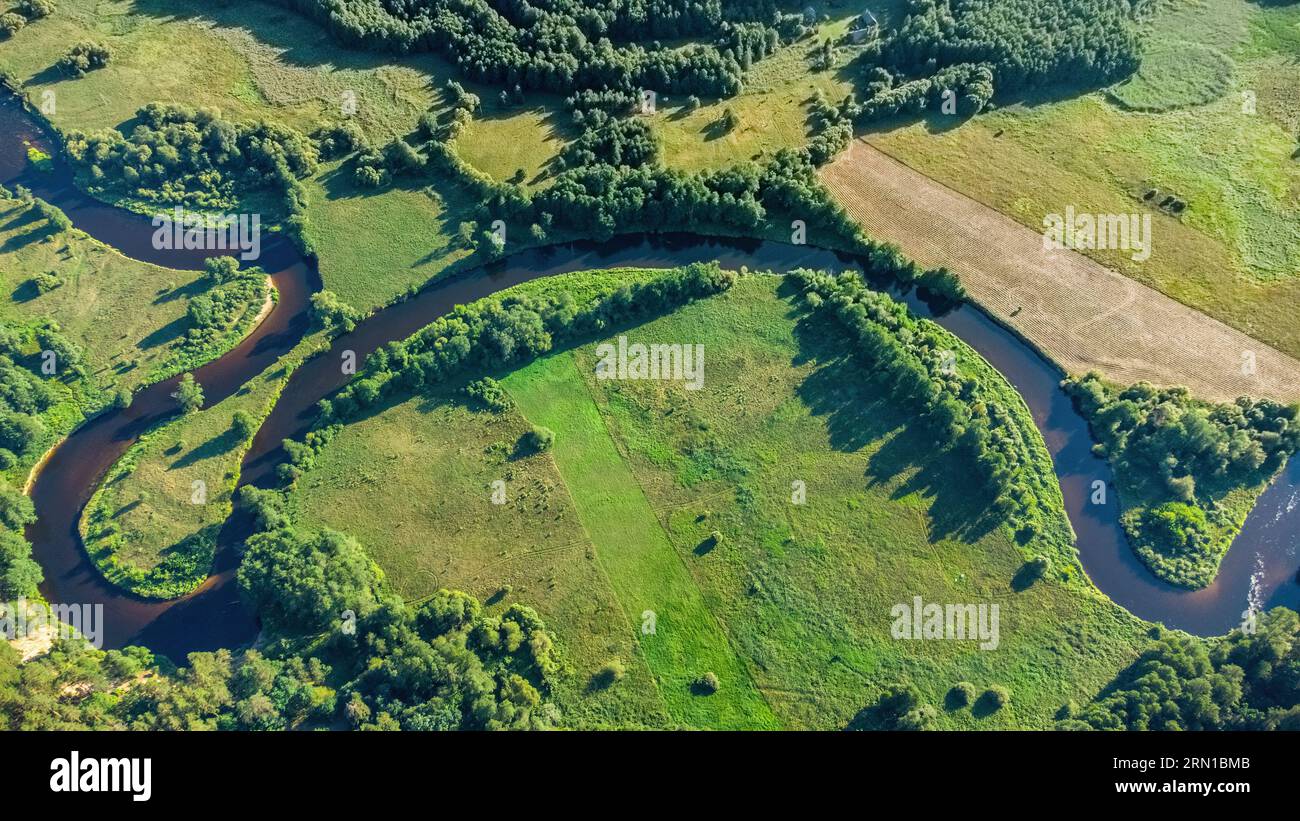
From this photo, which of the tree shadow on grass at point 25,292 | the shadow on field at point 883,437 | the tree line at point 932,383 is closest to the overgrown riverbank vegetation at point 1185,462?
the tree line at point 932,383

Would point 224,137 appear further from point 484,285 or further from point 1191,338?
point 1191,338

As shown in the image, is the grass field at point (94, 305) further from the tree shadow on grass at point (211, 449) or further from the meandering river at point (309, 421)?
the tree shadow on grass at point (211, 449)

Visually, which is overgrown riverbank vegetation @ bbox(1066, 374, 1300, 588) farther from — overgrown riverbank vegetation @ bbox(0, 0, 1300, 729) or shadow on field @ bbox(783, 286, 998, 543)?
shadow on field @ bbox(783, 286, 998, 543)

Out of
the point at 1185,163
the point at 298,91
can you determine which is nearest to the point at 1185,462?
the point at 1185,163

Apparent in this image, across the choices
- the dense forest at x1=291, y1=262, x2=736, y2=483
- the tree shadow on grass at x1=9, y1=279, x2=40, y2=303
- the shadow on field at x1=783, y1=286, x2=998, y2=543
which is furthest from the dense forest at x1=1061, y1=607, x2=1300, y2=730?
the tree shadow on grass at x1=9, y1=279, x2=40, y2=303

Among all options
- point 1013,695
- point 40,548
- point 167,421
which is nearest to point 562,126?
point 167,421

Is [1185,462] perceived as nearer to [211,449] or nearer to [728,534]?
[728,534]
